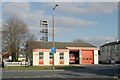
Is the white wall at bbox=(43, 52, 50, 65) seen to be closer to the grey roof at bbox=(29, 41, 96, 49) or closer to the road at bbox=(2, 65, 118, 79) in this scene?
the grey roof at bbox=(29, 41, 96, 49)

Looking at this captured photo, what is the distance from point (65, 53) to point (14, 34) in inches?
599

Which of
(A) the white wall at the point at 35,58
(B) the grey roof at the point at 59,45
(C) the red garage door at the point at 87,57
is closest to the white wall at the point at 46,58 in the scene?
(A) the white wall at the point at 35,58

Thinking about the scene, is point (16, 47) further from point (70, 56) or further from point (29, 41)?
point (70, 56)

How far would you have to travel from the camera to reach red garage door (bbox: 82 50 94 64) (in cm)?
7456

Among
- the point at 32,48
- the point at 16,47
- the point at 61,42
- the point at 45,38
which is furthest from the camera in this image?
the point at 45,38

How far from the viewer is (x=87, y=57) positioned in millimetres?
74625

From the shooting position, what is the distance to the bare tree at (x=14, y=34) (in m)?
60.9

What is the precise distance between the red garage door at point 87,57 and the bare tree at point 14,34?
61.4 ft

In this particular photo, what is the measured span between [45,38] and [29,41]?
105 feet

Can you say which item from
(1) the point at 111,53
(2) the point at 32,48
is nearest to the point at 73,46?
(2) the point at 32,48

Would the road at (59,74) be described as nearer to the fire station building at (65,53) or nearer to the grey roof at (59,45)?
the fire station building at (65,53)

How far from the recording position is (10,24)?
62.2m

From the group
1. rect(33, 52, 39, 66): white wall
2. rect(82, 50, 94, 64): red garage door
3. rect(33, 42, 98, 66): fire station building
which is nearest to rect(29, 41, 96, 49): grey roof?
rect(33, 42, 98, 66): fire station building

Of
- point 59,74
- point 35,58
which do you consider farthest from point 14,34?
point 59,74
